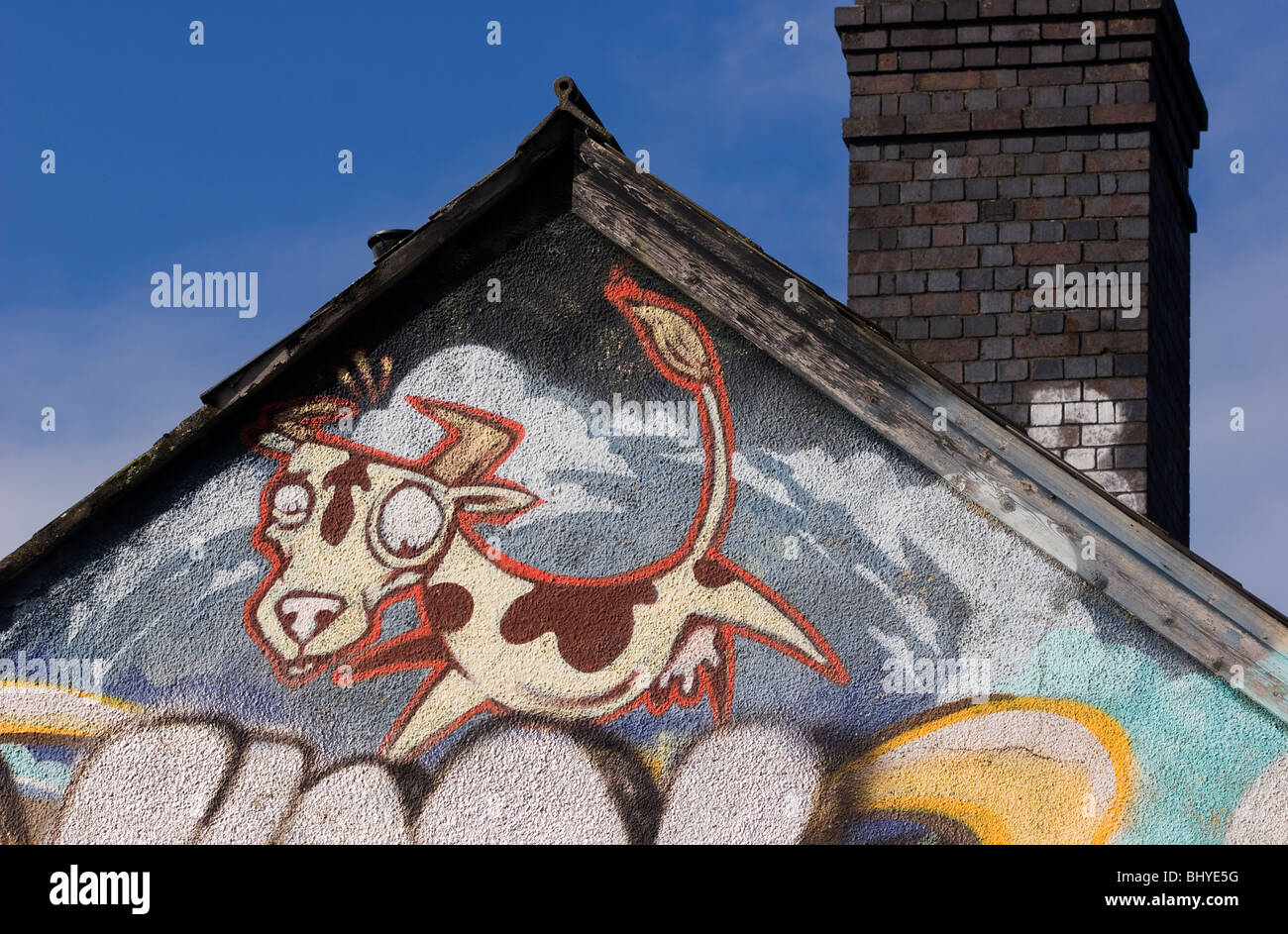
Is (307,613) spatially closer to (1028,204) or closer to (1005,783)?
(1005,783)

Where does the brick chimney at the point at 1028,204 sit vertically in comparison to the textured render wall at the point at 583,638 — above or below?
above

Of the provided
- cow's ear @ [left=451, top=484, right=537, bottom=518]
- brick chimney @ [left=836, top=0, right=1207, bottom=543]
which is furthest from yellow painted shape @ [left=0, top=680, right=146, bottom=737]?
brick chimney @ [left=836, top=0, right=1207, bottom=543]

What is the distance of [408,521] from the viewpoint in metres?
6.12

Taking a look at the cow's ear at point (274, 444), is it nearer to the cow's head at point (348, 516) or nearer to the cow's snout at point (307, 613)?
the cow's head at point (348, 516)

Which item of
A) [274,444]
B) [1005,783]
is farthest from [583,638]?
[1005,783]

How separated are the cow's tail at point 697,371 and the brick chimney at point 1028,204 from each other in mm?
3685

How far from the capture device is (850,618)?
588 cm

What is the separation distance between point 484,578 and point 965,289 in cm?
469

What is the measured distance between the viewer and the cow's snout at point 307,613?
239 inches

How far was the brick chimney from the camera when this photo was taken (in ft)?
30.8

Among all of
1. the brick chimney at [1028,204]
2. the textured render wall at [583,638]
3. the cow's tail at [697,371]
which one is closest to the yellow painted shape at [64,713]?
the textured render wall at [583,638]

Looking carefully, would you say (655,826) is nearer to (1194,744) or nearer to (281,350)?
(1194,744)

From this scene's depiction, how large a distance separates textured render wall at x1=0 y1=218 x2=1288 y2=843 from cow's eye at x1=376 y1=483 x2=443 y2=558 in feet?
0.04
